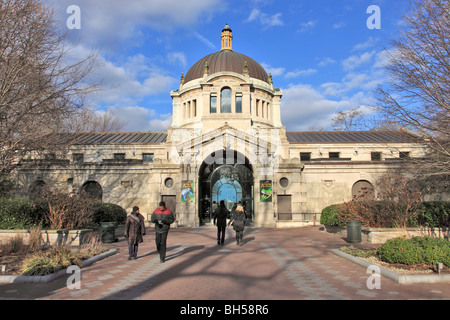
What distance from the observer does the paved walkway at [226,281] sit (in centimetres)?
727

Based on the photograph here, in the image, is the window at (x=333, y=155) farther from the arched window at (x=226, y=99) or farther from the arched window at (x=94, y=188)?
the arched window at (x=94, y=188)

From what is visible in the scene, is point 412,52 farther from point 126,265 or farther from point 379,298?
point 126,265

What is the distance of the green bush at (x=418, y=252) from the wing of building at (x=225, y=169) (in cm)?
1399

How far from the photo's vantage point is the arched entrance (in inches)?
1174

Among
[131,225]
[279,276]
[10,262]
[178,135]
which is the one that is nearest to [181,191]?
[178,135]

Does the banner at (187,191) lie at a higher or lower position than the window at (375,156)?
lower

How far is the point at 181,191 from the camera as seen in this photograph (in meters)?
27.6

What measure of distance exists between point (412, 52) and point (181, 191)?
19.5 meters

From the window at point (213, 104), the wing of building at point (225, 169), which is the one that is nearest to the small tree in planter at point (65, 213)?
the wing of building at point (225, 169)

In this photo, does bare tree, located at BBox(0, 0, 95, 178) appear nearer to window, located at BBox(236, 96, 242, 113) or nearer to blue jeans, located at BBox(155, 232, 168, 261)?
blue jeans, located at BBox(155, 232, 168, 261)

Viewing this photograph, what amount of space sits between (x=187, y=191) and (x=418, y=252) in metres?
19.9

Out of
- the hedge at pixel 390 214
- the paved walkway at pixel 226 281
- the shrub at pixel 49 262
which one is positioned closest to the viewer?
the paved walkway at pixel 226 281

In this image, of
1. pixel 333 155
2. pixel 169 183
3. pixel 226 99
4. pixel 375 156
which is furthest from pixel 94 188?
pixel 375 156

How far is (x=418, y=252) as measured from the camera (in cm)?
961
